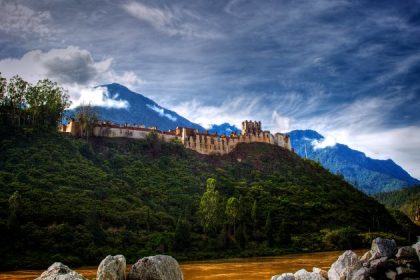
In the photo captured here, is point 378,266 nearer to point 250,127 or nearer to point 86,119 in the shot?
point 86,119

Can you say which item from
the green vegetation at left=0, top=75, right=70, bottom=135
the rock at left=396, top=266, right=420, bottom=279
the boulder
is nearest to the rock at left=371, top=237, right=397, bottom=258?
the rock at left=396, top=266, right=420, bottom=279

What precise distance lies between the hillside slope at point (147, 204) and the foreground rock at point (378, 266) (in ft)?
129

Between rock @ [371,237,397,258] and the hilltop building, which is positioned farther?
the hilltop building

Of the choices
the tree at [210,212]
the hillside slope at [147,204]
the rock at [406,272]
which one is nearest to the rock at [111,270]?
the rock at [406,272]

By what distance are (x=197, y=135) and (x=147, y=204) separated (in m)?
43.2

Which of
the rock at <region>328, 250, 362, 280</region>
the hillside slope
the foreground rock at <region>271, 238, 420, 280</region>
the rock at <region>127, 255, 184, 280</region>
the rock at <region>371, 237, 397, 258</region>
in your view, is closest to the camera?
the rock at <region>127, 255, 184, 280</region>

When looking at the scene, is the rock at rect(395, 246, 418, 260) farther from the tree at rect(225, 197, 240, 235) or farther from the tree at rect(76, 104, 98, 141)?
the tree at rect(76, 104, 98, 141)

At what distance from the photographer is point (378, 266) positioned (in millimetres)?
22406

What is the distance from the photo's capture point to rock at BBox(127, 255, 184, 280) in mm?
18844

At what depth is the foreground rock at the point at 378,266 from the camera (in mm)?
21922

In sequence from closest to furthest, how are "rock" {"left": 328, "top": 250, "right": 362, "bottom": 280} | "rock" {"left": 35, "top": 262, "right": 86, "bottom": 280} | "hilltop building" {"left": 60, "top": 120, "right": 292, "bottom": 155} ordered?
"rock" {"left": 35, "top": 262, "right": 86, "bottom": 280} < "rock" {"left": 328, "top": 250, "right": 362, "bottom": 280} < "hilltop building" {"left": 60, "top": 120, "right": 292, "bottom": 155}

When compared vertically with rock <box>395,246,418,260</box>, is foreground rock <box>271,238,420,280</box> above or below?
below

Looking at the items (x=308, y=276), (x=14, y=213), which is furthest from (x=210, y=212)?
(x=308, y=276)

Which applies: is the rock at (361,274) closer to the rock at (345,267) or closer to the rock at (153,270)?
the rock at (345,267)
